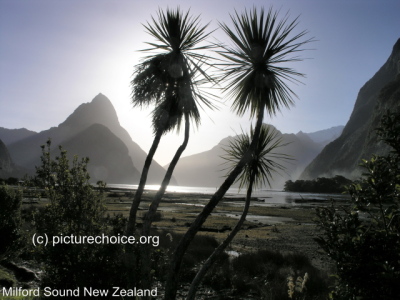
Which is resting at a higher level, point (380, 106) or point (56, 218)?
point (380, 106)

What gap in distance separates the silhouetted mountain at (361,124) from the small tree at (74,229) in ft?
408

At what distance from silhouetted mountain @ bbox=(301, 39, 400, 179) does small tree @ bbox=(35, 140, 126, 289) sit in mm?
124217

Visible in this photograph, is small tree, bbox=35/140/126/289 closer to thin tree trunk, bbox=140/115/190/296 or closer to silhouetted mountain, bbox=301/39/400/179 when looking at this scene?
thin tree trunk, bbox=140/115/190/296

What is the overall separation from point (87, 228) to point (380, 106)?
14376cm

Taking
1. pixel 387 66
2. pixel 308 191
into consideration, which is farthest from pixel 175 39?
pixel 387 66

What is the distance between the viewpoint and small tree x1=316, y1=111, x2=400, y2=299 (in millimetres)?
2902

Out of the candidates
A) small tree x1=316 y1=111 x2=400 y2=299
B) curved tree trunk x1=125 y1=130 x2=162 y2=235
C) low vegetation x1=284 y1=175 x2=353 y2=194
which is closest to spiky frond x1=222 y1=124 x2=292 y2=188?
curved tree trunk x1=125 y1=130 x2=162 y2=235

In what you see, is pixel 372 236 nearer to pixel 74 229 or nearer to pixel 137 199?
pixel 74 229

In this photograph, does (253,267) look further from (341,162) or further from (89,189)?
(341,162)

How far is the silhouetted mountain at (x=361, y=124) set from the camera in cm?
12200

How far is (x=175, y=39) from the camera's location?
8133 millimetres

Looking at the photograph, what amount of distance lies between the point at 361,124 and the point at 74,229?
7546 inches

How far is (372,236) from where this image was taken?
10.2ft

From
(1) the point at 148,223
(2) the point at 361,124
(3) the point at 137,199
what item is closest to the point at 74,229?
(1) the point at 148,223
